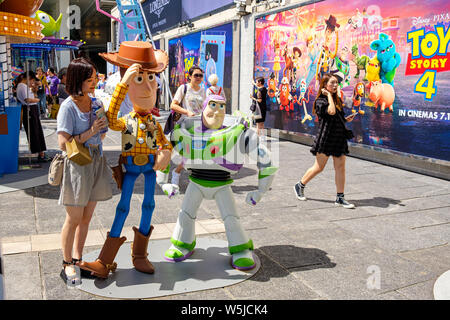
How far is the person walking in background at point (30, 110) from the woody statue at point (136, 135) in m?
5.13

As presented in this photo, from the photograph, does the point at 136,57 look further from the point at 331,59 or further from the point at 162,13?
the point at 162,13

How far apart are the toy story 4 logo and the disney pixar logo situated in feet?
50.7

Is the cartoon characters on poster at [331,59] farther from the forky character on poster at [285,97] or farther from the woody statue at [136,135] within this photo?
the woody statue at [136,135]

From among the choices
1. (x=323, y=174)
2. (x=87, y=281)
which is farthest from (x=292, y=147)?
(x=87, y=281)

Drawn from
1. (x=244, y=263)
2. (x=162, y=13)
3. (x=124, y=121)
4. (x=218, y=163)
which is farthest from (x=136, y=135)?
(x=162, y=13)

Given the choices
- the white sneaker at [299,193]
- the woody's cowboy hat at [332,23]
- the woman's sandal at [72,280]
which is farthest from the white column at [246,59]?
the woman's sandal at [72,280]

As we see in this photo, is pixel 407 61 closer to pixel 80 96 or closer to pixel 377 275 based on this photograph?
pixel 377 275

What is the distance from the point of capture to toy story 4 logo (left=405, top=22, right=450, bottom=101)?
281 inches

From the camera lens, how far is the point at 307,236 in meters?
4.48

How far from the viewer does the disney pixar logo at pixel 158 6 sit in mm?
21305

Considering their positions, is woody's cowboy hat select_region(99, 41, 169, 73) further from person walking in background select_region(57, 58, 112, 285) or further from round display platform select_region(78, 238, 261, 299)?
round display platform select_region(78, 238, 261, 299)

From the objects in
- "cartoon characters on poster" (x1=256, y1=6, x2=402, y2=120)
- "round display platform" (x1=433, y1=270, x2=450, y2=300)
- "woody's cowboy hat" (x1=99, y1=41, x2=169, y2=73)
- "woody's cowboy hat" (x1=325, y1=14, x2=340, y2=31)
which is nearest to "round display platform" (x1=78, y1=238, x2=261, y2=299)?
"round display platform" (x1=433, y1=270, x2=450, y2=300)
